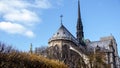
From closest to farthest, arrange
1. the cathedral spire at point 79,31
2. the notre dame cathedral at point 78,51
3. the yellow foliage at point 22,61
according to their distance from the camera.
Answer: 1. the yellow foliage at point 22,61
2. the notre dame cathedral at point 78,51
3. the cathedral spire at point 79,31

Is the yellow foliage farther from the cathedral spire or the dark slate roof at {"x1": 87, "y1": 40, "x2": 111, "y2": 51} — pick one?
the dark slate roof at {"x1": 87, "y1": 40, "x2": 111, "y2": 51}

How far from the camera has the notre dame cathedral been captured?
69.6 meters

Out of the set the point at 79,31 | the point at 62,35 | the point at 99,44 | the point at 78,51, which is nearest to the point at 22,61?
the point at 62,35

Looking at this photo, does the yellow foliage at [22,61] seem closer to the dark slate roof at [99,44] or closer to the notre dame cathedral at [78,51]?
the notre dame cathedral at [78,51]

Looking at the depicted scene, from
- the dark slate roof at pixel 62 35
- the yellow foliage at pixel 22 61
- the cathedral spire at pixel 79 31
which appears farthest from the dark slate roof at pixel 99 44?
the yellow foliage at pixel 22 61

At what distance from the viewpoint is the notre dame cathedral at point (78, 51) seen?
69.6 meters

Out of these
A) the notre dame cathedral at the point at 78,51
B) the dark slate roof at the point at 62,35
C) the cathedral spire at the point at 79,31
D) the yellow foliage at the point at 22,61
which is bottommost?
the yellow foliage at the point at 22,61

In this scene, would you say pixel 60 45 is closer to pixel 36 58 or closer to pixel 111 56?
pixel 111 56

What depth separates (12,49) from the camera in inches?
1452

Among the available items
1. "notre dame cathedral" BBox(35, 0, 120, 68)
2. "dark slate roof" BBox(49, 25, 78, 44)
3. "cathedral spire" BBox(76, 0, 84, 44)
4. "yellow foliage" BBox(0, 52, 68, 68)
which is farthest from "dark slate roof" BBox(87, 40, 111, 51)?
"yellow foliage" BBox(0, 52, 68, 68)

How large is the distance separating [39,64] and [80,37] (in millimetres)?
77767

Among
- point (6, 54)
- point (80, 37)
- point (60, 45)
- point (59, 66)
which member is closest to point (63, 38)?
point (60, 45)

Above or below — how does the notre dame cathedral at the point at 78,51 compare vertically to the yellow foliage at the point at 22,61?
above

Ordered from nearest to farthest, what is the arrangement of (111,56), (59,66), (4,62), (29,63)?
(4,62) < (29,63) < (59,66) < (111,56)
